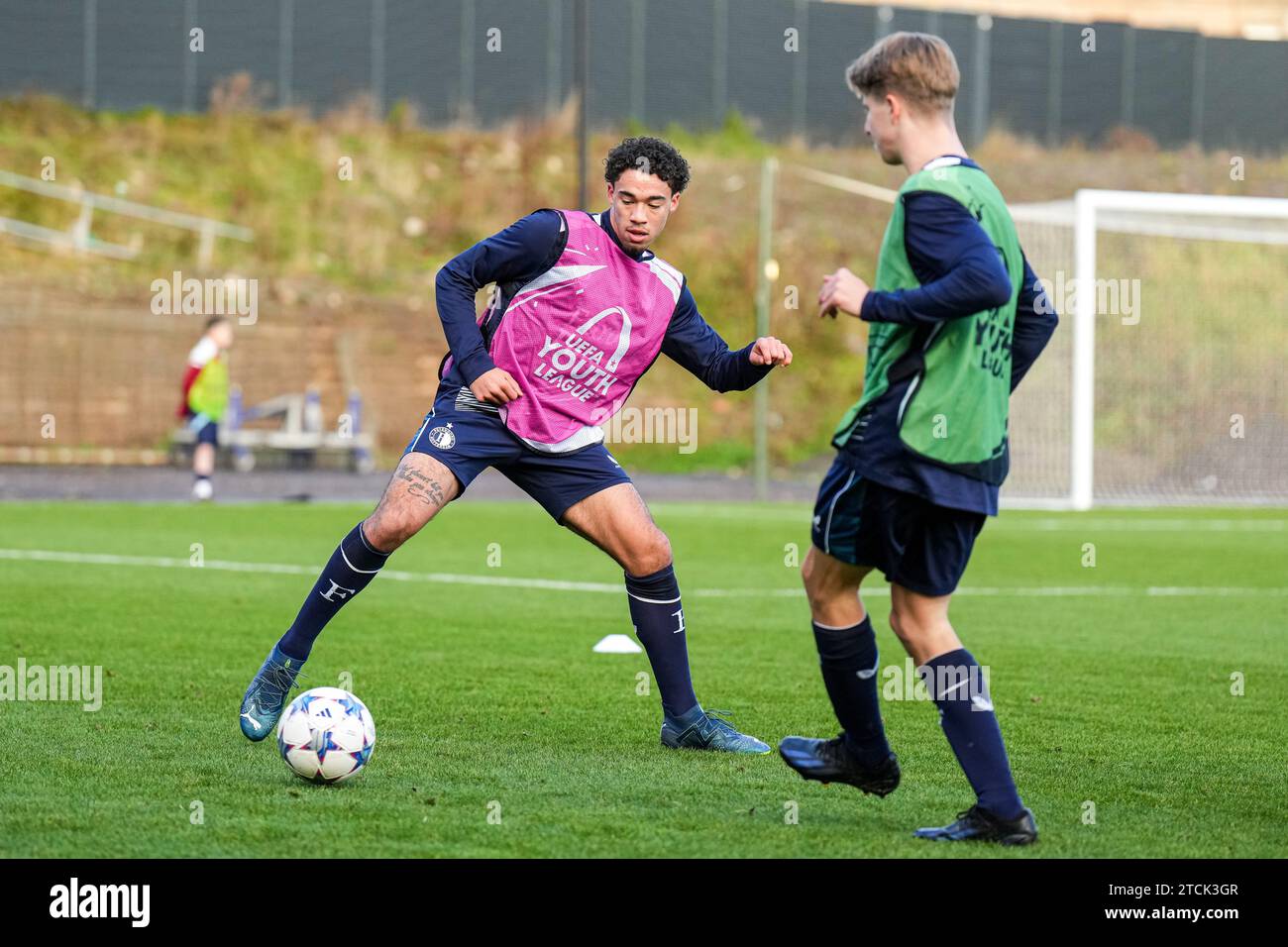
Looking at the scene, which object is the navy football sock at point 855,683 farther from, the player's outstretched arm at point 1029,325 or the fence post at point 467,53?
the fence post at point 467,53

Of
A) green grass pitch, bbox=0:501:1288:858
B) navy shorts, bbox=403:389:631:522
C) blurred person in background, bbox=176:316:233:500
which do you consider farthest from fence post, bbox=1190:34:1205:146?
navy shorts, bbox=403:389:631:522

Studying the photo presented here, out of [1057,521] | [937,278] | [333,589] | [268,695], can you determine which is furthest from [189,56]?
[937,278]

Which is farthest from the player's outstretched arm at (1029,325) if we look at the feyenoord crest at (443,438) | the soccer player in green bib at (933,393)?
the feyenoord crest at (443,438)

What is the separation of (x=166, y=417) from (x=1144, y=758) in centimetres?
2321

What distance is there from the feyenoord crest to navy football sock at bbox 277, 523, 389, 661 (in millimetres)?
392

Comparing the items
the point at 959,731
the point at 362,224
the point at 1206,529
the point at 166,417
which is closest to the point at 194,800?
the point at 959,731

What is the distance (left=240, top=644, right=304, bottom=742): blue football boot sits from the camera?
532 cm

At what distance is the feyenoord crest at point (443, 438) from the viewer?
5504 millimetres

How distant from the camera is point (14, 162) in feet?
99.6

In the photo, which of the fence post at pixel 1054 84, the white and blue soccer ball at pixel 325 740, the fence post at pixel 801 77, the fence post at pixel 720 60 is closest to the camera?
the white and blue soccer ball at pixel 325 740

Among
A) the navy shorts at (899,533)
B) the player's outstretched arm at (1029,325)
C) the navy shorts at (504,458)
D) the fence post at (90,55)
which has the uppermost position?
the fence post at (90,55)

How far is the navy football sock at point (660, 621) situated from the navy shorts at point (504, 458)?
38 cm
